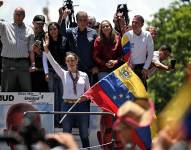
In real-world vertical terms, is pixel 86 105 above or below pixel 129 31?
below

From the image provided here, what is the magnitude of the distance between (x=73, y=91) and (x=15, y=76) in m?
1.06

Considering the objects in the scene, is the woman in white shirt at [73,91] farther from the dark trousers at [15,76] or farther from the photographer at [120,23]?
the photographer at [120,23]

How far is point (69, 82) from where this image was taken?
13.6m

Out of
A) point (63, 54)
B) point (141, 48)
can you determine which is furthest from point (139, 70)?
point (63, 54)

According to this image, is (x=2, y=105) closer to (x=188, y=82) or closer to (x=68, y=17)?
(x=68, y=17)

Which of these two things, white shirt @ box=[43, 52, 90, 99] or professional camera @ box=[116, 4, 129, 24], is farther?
professional camera @ box=[116, 4, 129, 24]

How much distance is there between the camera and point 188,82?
209 inches

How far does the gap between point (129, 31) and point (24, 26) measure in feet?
5.53

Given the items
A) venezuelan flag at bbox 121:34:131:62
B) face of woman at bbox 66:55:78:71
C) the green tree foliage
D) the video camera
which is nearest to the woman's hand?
face of woman at bbox 66:55:78:71

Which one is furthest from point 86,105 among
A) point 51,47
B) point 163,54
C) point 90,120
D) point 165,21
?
point 165,21

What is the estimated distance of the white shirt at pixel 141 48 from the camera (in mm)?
14555

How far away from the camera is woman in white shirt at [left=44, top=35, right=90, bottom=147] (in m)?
13.4

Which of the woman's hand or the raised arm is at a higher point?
the woman's hand

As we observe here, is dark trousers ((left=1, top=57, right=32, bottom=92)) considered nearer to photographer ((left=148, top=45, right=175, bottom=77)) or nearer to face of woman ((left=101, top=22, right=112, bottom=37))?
face of woman ((left=101, top=22, right=112, bottom=37))
